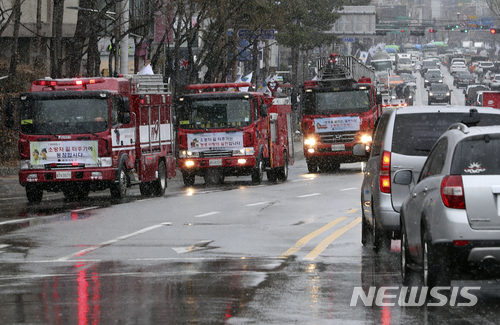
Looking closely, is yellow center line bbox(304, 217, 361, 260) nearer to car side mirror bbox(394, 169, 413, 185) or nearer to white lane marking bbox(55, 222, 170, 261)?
car side mirror bbox(394, 169, 413, 185)

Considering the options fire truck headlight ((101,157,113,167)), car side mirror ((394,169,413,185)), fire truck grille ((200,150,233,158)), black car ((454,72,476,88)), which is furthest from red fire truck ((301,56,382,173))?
black car ((454,72,476,88))

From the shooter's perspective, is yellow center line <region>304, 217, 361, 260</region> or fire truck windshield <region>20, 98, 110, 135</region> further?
fire truck windshield <region>20, 98, 110, 135</region>

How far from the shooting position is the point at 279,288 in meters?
9.81

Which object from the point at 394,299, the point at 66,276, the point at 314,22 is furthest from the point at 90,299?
the point at 314,22

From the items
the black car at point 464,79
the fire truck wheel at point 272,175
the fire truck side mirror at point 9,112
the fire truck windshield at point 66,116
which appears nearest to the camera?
the fire truck side mirror at point 9,112

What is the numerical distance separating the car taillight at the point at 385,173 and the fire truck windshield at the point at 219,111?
15.8 metres

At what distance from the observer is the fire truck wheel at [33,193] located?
21969mm

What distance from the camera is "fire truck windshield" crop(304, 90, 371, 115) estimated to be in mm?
34250

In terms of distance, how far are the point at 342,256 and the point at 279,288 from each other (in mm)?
2857

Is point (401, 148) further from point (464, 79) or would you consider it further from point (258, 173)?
point (464, 79)

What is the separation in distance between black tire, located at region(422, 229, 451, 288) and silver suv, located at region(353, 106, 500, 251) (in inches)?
119

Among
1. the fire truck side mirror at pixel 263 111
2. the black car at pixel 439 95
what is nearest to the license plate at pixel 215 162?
the fire truck side mirror at pixel 263 111

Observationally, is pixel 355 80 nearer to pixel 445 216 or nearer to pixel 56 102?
pixel 56 102

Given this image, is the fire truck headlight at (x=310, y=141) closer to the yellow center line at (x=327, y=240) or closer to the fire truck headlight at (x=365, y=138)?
the fire truck headlight at (x=365, y=138)
